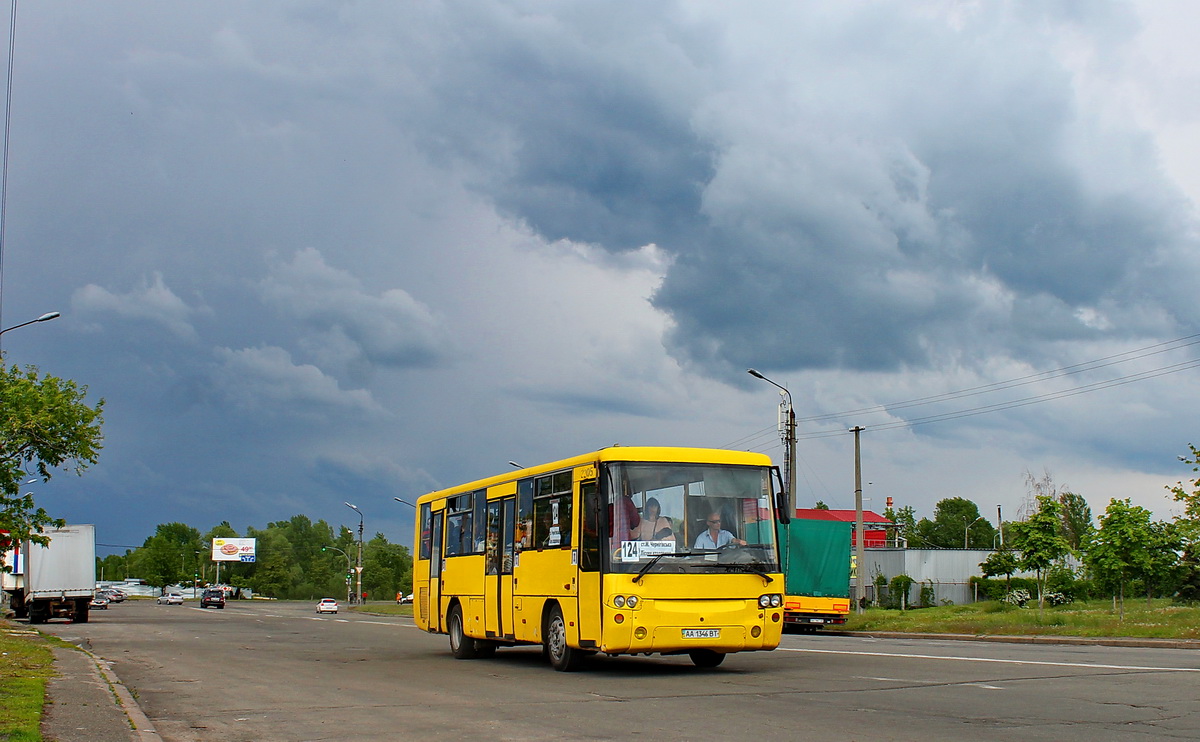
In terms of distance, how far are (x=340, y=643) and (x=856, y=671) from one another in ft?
54.3

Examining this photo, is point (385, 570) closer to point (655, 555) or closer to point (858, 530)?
point (858, 530)

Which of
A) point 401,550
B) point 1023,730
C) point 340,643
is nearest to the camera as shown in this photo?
point 1023,730

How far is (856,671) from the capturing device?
15125 mm

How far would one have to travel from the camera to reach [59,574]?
145 feet

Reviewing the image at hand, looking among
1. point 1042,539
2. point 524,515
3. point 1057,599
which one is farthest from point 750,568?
point 1057,599

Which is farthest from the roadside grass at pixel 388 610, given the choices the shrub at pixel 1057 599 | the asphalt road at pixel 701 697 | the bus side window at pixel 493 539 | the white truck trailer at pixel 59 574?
the asphalt road at pixel 701 697

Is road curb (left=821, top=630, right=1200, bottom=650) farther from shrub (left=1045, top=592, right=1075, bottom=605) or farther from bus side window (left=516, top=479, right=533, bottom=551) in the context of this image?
shrub (left=1045, top=592, right=1075, bottom=605)

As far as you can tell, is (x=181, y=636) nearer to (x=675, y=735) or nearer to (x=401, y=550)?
(x=675, y=735)

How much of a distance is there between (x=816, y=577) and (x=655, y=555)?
19544mm

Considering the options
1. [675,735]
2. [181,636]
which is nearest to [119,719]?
[675,735]

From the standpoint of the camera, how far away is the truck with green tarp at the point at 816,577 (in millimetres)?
32875

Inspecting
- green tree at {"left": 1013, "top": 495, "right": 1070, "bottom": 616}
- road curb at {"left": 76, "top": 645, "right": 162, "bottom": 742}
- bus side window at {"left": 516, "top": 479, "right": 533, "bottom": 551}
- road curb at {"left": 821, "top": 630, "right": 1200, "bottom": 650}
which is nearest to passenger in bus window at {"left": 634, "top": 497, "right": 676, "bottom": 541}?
bus side window at {"left": 516, "top": 479, "right": 533, "bottom": 551}

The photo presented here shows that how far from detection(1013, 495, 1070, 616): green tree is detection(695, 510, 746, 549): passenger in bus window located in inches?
851

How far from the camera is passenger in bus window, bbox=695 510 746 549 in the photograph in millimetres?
14930
